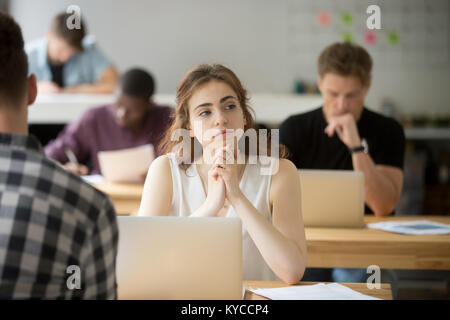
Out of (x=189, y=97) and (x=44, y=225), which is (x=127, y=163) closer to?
(x=189, y=97)

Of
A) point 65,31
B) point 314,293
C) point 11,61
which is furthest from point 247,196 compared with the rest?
point 65,31

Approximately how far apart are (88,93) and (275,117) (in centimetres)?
137

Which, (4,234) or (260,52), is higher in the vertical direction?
(260,52)

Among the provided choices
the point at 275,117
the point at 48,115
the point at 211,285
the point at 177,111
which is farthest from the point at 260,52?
the point at 211,285

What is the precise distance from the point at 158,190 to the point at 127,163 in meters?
1.41

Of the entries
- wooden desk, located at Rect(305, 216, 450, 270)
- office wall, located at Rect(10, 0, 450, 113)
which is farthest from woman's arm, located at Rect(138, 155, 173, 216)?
office wall, located at Rect(10, 0, 450, 113)

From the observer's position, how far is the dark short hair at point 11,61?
0.96m

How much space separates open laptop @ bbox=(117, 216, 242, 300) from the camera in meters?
1.26


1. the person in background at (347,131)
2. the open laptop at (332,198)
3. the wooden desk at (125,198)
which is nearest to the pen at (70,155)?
the wooden desk at (125,198)

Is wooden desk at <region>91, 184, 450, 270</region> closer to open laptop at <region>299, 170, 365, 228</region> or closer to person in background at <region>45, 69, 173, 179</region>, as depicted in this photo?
open laptop at <region>299, 170, 365, 228</region>

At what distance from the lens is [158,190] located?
1.71 m
